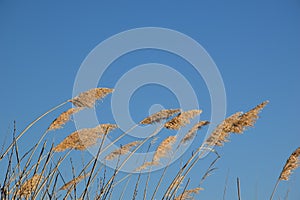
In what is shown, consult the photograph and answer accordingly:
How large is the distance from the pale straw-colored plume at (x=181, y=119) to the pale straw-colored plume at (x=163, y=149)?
0.14 metres

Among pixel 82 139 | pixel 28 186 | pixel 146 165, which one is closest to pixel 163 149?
pixel 146 165

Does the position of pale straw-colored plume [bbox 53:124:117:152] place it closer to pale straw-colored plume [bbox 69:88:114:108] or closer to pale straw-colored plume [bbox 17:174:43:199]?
pale straw-colored plume [bbox 69:88:114:108]

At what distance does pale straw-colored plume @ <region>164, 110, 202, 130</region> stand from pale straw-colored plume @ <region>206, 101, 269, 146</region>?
0.19 metres

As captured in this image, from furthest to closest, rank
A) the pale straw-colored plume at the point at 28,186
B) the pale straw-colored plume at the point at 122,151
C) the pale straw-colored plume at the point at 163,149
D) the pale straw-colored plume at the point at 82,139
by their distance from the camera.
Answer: the pale straw-colored plume at the point at 163,149 < the pale straw-colored plume at the point at 122,151 < the pale straw-colored plume at the point at 82,139 < the pale straw-colored plume at the point at 28,186

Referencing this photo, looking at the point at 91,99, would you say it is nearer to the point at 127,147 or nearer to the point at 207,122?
the point at 127,147

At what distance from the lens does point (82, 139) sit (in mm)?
3396

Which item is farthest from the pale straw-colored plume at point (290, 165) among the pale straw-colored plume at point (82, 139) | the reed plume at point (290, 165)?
the pale straw-colored plume at point (82, 139)

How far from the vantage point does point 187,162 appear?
3449 millimetres

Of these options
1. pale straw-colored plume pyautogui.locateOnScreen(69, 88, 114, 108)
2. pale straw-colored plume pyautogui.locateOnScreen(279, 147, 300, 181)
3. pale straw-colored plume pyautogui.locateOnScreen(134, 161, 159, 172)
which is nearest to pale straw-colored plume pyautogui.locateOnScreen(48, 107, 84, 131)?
pale straw-colored plume pyautogui.locateOnScreen(69, 88, 114, 108)

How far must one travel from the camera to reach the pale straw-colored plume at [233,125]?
3451mm

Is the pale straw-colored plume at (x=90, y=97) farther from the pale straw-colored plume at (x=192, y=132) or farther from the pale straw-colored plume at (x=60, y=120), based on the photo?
the pale straw-colored plume at (x=192, y=132)

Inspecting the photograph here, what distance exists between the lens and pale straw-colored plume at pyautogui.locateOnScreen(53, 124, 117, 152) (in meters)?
3.38

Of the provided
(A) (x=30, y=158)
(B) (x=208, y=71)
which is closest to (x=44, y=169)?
(A) (x=30, y=158)

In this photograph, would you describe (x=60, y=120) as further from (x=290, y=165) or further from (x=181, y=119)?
(x=290, y=165)
